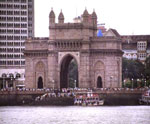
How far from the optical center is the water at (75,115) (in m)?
137

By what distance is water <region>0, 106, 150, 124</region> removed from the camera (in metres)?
137

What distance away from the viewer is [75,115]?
149m

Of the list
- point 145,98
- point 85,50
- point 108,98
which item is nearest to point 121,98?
point 108,98

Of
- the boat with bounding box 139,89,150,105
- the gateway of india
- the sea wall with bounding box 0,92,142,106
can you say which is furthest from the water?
the gateway of india

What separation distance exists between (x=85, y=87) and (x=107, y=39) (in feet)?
34.6

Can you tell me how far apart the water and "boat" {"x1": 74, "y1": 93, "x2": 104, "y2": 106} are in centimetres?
1054

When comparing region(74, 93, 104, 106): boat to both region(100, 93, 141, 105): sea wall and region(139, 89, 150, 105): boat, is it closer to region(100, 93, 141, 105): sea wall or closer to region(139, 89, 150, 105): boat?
region(100, 93, 141, 105): sea wall

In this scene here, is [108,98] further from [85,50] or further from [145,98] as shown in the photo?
[85,50]

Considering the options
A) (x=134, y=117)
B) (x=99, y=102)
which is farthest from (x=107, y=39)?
(x=134, y=117)

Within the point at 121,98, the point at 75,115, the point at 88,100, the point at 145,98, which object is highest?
the point at 121,98

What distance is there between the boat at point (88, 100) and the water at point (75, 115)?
34.6 ft

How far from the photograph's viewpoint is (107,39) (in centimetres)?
19788

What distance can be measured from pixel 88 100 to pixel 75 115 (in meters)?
31.7

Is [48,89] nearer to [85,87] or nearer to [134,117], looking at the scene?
[85,87]
